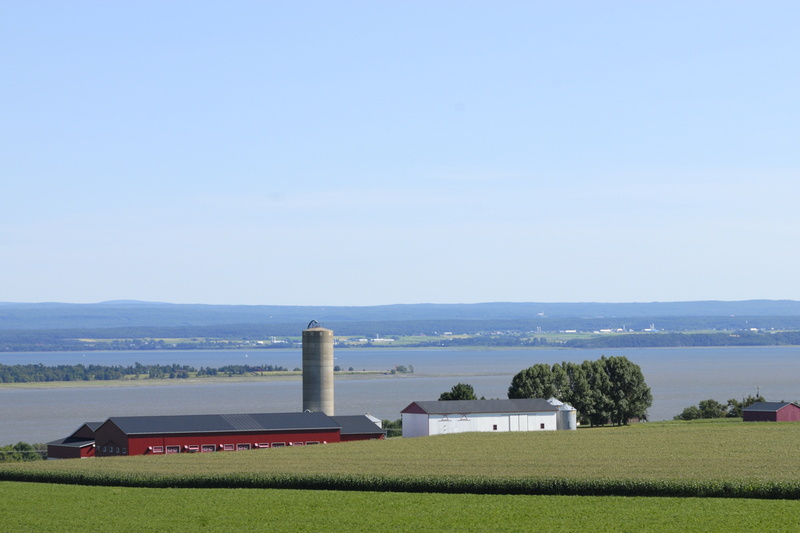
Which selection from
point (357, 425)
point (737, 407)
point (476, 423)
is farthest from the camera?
point (737, 407)

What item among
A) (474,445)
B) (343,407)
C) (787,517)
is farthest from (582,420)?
(787,517)

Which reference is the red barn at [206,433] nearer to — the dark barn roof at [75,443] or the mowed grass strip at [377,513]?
the dark barn roof at [75,443]

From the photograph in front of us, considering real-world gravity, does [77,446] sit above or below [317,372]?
below

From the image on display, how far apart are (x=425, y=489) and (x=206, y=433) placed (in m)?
23.3

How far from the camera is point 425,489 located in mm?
39375

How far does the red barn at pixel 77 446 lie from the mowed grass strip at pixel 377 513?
22.7m

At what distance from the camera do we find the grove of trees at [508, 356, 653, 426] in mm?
85125

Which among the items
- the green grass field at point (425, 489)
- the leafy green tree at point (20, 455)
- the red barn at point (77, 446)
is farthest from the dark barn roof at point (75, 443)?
the green grass field at point (425, 489)

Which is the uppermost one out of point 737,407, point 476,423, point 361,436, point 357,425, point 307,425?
point 307,425

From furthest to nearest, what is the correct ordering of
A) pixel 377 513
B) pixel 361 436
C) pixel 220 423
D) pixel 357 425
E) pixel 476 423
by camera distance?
pixel 476 423
pixel 357 425
pixel 361 436
pixel 220 423
pixel 377 513

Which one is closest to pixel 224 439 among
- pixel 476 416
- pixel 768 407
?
pixel 476 416

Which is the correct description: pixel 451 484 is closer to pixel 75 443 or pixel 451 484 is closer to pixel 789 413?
pixel 75 443

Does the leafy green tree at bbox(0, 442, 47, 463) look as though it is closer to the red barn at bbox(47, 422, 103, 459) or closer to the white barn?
the red barn at bbox(47, 422, 103, 459)

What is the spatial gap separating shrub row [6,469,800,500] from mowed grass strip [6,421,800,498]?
37 millimetres
